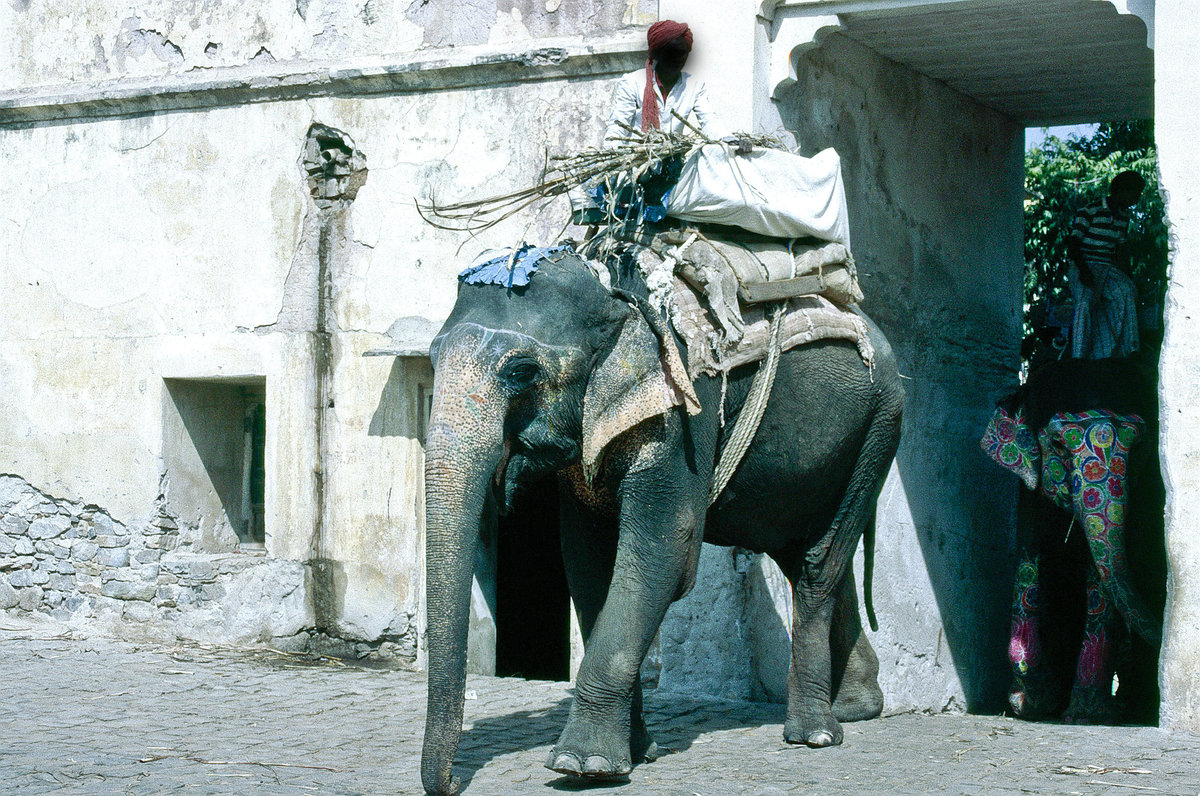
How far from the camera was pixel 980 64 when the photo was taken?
831cm

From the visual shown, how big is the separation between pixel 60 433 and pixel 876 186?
5088mm

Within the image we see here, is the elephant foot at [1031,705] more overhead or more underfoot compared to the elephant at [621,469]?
more underfoot

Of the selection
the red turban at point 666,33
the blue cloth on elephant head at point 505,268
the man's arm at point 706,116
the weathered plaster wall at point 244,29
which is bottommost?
the blue cloth on elephant head at point 505,268

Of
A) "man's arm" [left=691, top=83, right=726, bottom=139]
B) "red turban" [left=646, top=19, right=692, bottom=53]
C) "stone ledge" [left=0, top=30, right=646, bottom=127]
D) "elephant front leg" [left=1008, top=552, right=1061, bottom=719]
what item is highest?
"stone ledge" [left=0, top=30, right=646, bottom=127]

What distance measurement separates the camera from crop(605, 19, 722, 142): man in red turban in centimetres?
589

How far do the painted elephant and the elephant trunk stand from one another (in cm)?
372

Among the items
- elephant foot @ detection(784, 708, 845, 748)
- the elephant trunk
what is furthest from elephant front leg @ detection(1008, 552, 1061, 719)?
the elephant trunk

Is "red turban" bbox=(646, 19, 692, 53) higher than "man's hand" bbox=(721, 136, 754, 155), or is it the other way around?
"red turban" bbox=(646, 19, 692, 53)

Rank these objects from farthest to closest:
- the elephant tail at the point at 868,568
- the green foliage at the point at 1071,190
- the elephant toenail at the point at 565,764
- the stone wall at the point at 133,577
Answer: the green foliage at the point at 1071,190 < the stone wall at the point at 133,577 < the elephant tail at the point at 868,568 < the elephant toenail at the point at 565,764

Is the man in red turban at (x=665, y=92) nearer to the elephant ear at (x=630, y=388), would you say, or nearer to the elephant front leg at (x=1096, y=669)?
the elephant ear at (x=630, y=388)

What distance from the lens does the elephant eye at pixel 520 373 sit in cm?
453

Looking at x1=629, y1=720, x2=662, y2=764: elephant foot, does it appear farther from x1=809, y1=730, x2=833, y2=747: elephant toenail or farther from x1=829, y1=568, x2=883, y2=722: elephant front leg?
x1=829, y1=568, x2=883, y2=722: elephant front leg

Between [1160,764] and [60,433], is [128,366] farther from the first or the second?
[1160,764]

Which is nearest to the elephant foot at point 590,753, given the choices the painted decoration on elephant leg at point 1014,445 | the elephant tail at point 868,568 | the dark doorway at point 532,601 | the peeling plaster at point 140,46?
the elephant tail at point 868,568
